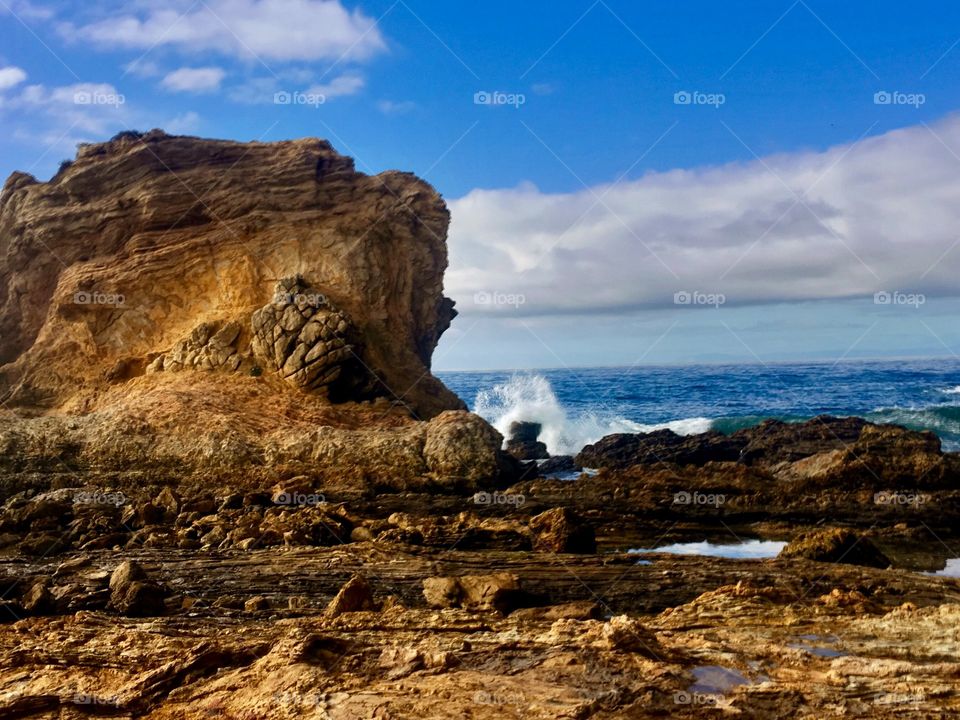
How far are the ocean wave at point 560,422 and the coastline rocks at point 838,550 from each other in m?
27.1

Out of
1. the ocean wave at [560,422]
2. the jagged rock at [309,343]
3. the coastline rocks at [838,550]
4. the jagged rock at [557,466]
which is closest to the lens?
the coastline rocks at [838,550]

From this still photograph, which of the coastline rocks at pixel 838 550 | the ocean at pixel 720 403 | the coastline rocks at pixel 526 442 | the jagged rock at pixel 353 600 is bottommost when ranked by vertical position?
the coastline rocks at pixel 838 550

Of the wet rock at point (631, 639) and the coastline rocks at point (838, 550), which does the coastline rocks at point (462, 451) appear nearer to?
the coastline rocks at point (838, 550)

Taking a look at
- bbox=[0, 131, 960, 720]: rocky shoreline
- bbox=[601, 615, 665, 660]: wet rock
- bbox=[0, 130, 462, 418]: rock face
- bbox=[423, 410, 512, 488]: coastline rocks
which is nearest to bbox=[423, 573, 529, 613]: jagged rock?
bbox=[0, 131, 960, 720]: rocky shoreline

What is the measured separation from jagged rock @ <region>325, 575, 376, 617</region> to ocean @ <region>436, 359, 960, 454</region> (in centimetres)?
3072

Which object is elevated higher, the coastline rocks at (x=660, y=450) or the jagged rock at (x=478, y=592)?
the coastline rocks at (x=660, y=450)

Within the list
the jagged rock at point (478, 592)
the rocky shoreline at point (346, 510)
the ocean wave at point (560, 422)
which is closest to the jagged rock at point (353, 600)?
the rocky shoreline at point (346, 510)

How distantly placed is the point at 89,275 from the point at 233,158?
23.8 ft

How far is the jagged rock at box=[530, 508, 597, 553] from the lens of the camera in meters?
14.9

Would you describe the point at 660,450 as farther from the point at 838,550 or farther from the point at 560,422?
the point at 560,422

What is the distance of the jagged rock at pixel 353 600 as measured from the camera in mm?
10164

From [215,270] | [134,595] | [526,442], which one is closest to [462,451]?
[215,270]

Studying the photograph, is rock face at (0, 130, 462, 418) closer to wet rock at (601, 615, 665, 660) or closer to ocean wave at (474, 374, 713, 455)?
ocean wave at (474, 374, 713, 455)

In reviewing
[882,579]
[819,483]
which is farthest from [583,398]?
[882,579]
